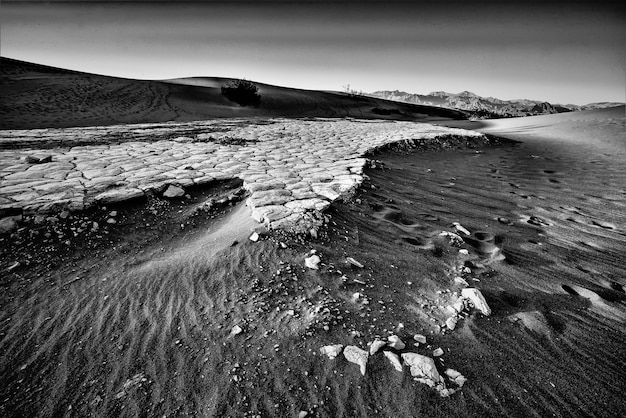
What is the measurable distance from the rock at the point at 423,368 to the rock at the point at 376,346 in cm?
12

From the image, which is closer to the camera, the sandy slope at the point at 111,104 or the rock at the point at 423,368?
the rock at the point at 423,368

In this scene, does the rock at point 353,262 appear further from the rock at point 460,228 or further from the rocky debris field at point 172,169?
the rock at point 460,228

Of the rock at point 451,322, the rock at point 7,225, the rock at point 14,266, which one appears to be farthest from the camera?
the rock at point 7,225

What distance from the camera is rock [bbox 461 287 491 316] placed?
215 cm

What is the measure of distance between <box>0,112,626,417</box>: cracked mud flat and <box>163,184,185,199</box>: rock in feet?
0.29

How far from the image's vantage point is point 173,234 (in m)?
3.08

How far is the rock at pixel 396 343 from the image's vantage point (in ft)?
5.91

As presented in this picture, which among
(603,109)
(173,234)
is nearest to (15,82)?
(173,234)

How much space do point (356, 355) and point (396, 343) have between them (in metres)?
0.25

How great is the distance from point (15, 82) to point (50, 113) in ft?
27.1

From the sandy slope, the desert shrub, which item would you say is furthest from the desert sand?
the desert shrub

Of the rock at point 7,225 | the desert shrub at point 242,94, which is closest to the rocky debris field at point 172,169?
the rock at point 7,225

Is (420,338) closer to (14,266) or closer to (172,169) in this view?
(14,266)

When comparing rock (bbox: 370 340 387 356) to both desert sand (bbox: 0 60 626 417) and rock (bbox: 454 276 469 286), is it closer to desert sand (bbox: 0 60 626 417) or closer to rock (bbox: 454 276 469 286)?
desert sand (bbox: 0 60 626 417)
